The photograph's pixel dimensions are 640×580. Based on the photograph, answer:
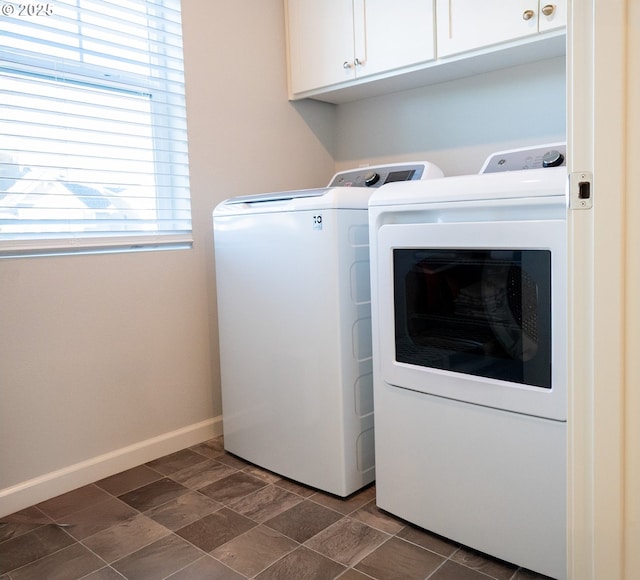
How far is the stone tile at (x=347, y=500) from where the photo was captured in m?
1.87

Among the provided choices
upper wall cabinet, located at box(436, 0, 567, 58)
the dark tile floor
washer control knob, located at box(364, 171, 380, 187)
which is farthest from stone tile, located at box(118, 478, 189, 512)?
upper wall cabinet, located at box(436, 0, 567, 58)

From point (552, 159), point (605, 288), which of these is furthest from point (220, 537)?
point (552, 159)

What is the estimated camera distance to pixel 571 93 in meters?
0.90

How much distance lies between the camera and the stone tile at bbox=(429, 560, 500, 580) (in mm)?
1477

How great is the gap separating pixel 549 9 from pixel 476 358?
3.93 feet

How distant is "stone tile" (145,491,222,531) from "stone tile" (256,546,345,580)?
1.30 feet

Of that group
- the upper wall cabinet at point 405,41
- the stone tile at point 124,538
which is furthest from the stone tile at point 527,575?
the upper wall cabinet at point 405,41

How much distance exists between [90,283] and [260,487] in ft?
3.22

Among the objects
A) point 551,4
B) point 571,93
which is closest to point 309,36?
point 551,4

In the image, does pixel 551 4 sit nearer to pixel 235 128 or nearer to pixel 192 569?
pixel 235 128

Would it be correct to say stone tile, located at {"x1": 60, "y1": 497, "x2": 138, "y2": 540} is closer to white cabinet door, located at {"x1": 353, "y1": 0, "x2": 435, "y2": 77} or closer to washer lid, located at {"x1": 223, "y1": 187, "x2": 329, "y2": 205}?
washer lid, located at {"x1": 223, "y1": 187, "x2": 329, "y2": 205}

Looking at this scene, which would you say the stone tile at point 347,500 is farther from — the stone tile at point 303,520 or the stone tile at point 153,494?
the stone tile at point 153,494

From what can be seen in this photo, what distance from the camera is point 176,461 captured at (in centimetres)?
230
